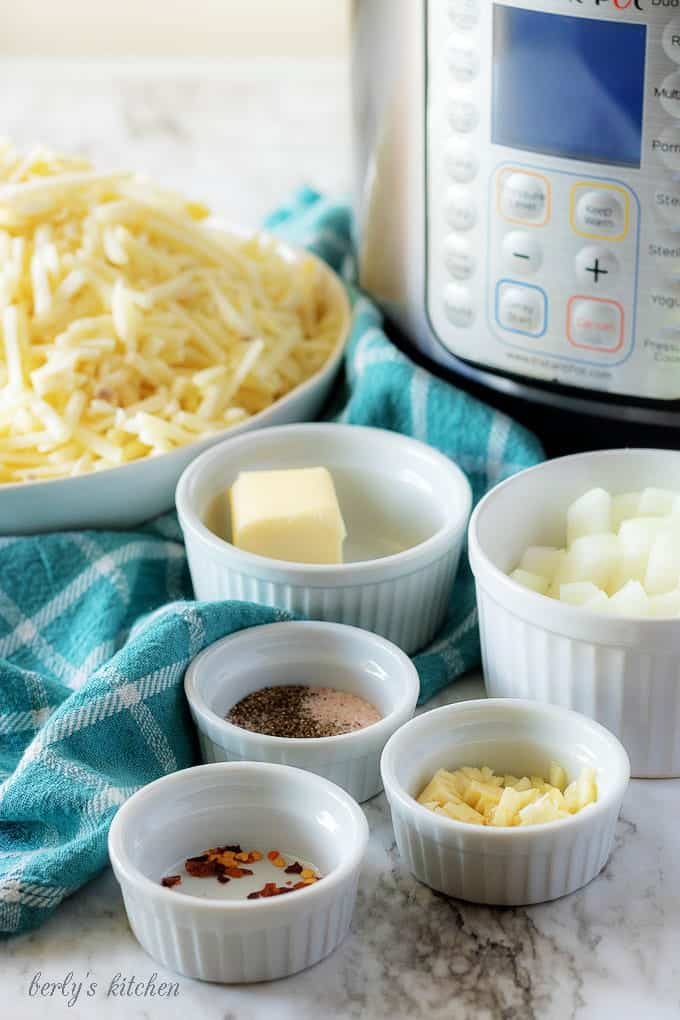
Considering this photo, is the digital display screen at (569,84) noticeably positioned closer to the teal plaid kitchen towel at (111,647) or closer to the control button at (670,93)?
the control button at (670,93)

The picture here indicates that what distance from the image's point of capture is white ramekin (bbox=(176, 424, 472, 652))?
29.3 inches

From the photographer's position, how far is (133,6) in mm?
1828

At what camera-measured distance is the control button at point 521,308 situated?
0.80 m

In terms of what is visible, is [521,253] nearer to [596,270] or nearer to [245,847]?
[596,270]

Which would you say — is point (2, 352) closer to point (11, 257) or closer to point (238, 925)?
point (11, 257)

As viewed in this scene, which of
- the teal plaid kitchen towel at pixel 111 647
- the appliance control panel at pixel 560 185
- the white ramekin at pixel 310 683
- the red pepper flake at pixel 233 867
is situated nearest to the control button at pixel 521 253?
the appliance control panel at pixel 560 185

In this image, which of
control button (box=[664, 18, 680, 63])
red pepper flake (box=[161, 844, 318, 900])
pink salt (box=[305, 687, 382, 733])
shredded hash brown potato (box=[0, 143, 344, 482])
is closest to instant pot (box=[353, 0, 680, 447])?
control button (box=[664, 18, 680, 63])

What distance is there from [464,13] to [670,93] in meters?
0.12

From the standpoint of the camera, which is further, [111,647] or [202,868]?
[111,647]

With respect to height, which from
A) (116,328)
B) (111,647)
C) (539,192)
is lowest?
(111,647)

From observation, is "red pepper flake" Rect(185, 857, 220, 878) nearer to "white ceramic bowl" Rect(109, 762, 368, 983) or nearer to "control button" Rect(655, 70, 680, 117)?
"white ceramic bowl" Rect(109, 762, 368, 983)

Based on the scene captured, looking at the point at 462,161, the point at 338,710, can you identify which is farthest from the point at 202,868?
the point at 462,161

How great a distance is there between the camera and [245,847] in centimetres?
62

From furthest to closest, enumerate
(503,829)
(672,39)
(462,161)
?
(462,161), (672,39), (503,829)
